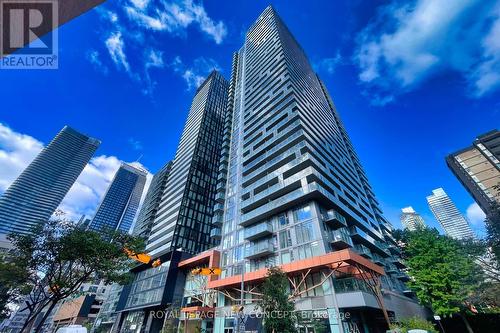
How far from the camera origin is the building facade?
43531mm

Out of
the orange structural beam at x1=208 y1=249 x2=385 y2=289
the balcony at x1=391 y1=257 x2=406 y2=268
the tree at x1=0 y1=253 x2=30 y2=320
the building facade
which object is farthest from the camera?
the balcony at x1=391 y1=257 x2=406 y2=268

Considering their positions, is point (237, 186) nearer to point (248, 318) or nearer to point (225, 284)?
point (225, 284)

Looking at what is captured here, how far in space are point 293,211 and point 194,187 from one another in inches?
1502

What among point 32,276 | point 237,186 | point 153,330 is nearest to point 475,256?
point 237,186

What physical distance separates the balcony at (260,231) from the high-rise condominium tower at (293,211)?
155 mm

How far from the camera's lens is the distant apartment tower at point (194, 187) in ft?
181

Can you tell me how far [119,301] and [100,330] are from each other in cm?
875

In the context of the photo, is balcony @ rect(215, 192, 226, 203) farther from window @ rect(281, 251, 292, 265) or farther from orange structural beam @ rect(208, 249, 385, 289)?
orange structural beam @ rect(208, 249, 385, 289)

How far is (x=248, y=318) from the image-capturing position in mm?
25719

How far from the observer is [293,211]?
1304 inches

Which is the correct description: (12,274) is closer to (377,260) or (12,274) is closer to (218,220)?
(218,220)

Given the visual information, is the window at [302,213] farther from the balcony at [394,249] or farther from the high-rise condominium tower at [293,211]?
the balcony at [394,249]

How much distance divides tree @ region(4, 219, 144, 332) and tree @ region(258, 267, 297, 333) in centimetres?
1295

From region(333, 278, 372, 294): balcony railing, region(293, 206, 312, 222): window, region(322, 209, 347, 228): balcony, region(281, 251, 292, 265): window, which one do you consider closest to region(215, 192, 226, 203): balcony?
region(293, 206, 312, 222): window
